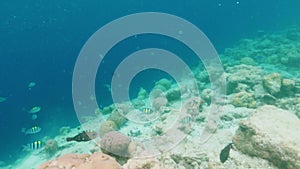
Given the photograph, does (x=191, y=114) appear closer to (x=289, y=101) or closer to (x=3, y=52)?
(x=289, y=101)

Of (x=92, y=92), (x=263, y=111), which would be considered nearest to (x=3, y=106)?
(x=92, y=92)

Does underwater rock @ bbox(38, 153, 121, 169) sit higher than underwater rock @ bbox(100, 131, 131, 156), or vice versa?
underwater rock @ bbox(100, 131, 131, 156)

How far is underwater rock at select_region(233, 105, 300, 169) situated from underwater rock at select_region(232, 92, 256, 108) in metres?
3.66

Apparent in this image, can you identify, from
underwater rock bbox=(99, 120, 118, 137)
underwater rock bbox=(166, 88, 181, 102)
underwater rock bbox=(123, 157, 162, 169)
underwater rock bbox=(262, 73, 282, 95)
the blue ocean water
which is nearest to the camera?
underwater rock bbox=(123, 157, 162, 169)

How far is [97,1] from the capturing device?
65125 millimetres

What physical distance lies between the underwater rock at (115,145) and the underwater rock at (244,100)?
4.32 m

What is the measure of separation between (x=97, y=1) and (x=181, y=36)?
33.8 metres

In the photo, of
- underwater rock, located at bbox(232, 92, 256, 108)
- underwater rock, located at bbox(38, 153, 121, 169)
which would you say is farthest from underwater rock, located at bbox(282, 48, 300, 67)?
underwater rock, located at bbox(38, 153, 121, 169)

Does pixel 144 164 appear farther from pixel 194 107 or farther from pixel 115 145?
pixel 194 107

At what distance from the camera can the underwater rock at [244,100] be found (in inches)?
334

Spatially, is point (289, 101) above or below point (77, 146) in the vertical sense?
below

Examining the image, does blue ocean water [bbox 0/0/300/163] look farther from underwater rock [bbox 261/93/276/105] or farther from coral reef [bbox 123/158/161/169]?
coral reef [bbox 123/158/161/169]

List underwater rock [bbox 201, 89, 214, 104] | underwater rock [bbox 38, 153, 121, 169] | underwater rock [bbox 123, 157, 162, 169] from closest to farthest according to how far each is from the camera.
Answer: underwater rock [bbox 38, 153, 121, 169] → underwater rock [bbox 123, 157, 162, 169] → underwater rock [bbox 201, 89, 214, 104]

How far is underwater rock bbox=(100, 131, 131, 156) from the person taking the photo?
564cm
